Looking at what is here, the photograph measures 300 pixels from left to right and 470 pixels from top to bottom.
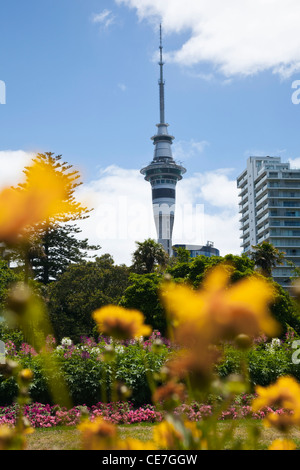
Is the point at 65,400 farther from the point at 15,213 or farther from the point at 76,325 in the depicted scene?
the point at 76,325

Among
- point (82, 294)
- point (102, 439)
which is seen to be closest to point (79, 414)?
point (102, 439)

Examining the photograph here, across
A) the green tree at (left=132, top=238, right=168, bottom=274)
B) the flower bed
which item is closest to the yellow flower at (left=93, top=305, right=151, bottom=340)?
the flower bed

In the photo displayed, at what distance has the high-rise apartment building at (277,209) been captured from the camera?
3098 inches

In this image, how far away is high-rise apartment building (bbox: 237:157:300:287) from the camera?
258 feet

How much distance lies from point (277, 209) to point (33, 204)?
83.4 meters

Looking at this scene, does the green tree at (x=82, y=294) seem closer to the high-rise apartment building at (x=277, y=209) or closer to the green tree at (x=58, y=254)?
the green tree at (x=58, y=254)

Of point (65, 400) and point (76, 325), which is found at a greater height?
point (76, 325)

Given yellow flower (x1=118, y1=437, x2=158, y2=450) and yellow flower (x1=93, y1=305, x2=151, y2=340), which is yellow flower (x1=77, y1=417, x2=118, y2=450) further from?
yellow flower (x1=93, y1=305, x2=151, y2=340)

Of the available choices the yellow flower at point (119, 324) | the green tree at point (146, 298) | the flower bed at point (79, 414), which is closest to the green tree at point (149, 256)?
the green tree at point (146, 298)

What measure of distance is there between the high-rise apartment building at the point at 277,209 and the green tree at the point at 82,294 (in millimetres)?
44555
